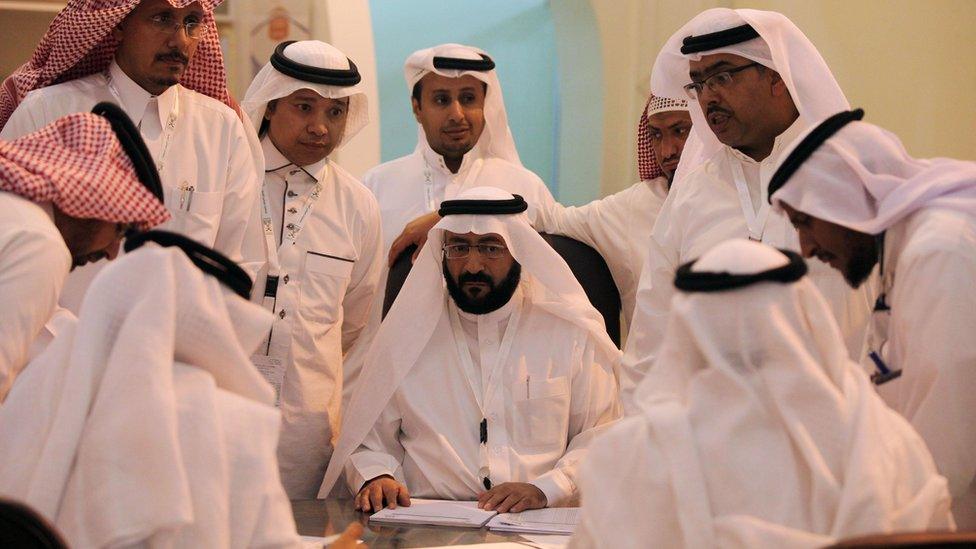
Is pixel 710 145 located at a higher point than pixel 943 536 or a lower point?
higher

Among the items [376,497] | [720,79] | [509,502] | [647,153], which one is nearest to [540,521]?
[509,502]

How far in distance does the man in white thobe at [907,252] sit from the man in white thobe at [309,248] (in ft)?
6.88

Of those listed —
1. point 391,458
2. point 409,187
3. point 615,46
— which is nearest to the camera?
point 391,458

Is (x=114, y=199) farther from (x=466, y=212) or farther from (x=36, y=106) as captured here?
(x=466, y=212)

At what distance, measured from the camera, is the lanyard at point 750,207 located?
378cm

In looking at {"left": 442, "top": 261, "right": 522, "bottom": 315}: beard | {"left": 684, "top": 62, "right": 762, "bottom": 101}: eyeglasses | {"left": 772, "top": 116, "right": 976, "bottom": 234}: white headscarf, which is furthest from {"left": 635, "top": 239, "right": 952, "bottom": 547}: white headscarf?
{"left": 442, "top": 261, "right": 522, "bottom": 315}: beard

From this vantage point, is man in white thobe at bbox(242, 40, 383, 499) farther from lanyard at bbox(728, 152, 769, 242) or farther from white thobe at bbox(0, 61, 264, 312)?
lanyard at bbox(728, 152, 769, 242)

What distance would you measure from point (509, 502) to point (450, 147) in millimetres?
2096

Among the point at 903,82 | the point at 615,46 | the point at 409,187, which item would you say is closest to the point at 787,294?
the point at 409,187

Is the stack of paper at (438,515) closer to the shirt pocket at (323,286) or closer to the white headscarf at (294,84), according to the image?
the shirt pocket at (323,286)

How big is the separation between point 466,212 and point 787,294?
2.20 meters

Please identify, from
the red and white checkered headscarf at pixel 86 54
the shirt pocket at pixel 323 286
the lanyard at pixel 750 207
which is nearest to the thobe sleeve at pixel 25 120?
the red and white checkered headscarf at pixel 86 54

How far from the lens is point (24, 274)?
2643mm

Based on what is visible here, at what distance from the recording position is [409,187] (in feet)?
18.1
